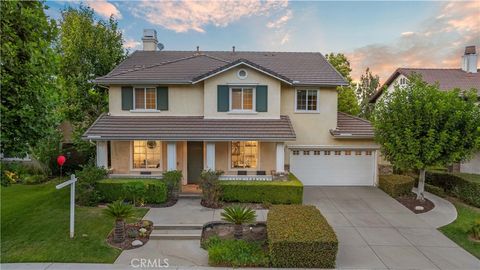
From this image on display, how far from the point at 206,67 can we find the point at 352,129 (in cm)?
920

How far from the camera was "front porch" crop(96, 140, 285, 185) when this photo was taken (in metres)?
14.0

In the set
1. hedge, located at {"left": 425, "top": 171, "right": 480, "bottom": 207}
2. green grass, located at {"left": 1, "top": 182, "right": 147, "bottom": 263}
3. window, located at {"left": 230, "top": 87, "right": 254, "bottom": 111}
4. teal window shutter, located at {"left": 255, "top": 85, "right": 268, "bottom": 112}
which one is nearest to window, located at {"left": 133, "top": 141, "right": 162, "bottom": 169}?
green grass, located at {"left": 1, "top": 182, "right": 147, "bottom": 263}

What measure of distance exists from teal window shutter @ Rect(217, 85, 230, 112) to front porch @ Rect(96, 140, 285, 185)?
1.79 meters

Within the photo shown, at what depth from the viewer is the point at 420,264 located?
7098mm

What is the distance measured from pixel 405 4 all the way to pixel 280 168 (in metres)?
11.0

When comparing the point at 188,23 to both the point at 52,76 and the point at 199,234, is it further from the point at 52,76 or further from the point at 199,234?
the point at 199,234

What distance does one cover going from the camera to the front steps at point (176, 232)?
8539 millimetres

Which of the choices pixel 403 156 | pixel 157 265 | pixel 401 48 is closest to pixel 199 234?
pixel 157 265

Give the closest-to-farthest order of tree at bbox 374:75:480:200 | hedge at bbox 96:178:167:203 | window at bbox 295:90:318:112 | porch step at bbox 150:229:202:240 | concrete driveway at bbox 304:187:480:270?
concrete driveway at bbox 304:187:480:270 → porch step at bbox 150:229:202:240 → tree at bbox 374:75:480:200 → hedge at bbox 96:178:167:203 → window at bbox 295:90:318:112

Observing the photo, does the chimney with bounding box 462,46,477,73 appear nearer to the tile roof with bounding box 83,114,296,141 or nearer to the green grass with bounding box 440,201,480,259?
the green grass with bounding box 440,201,480,259

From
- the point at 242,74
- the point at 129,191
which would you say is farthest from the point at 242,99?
the point at 129,191

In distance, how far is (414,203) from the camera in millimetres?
12047

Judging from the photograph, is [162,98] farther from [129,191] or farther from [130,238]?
[130,238]

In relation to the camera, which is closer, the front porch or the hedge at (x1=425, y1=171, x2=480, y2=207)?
the hedge at (x1=425, y1=171, x2=480, y2=207)
